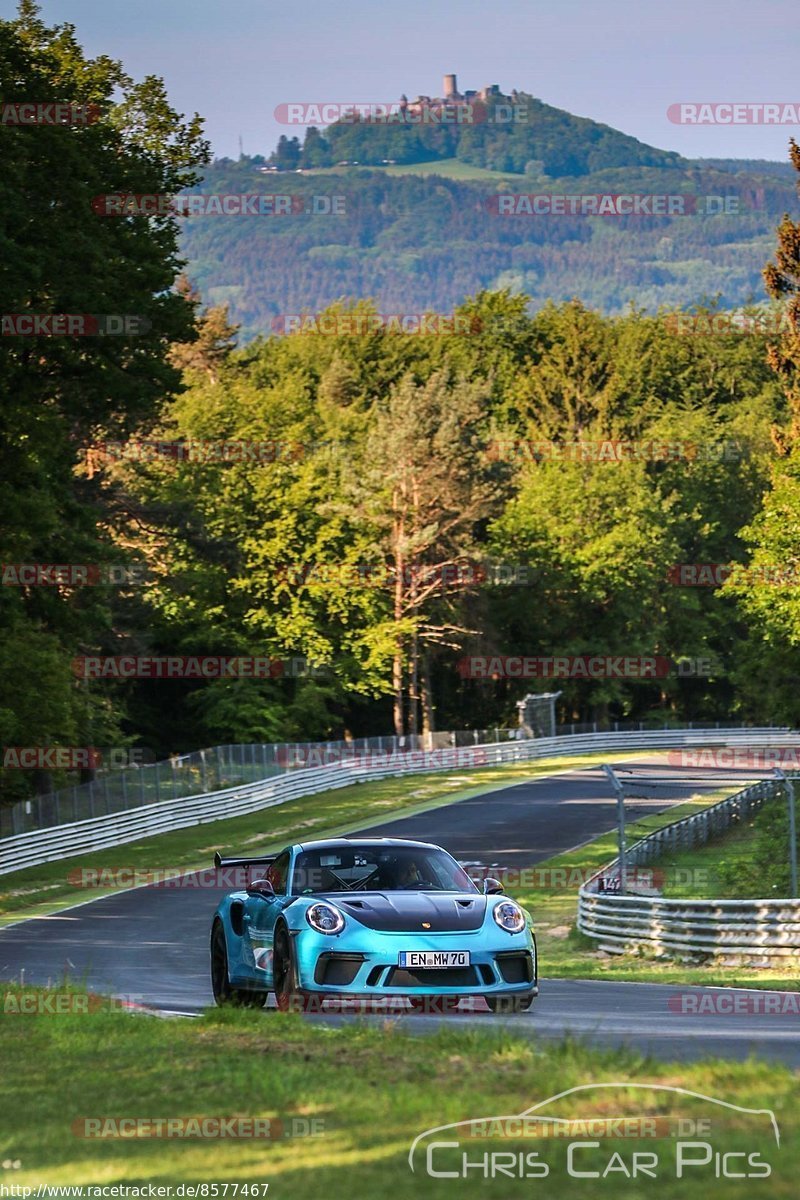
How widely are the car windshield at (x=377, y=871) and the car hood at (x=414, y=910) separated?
0.30 metres

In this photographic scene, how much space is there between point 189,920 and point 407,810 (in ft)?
79.6

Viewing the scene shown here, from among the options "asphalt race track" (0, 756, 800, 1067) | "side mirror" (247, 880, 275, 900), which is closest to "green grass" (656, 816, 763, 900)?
"asphalt race track" (0, 756, 800, 1067)

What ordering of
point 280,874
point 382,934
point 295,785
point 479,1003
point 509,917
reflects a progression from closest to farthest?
point 382,934, point 479,1003, point 509,917, point 280,874, point 295,785

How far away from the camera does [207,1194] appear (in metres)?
6.19

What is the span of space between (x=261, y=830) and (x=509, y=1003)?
36271 millimetres

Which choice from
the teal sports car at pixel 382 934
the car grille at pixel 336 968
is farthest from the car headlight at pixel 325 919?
the car grille at pixel 336 968

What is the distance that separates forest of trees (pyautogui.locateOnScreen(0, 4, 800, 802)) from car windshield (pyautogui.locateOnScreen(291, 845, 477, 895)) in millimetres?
18559

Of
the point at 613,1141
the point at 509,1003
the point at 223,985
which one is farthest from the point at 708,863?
the point at 613,1141

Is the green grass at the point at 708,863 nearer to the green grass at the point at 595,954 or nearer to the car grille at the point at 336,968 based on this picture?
the green grass at the point at 595,954

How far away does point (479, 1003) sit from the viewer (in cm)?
1250

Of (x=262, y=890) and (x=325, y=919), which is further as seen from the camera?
(x=262, y=890)

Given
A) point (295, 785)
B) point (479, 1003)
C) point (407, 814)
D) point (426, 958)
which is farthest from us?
point (295, 785)

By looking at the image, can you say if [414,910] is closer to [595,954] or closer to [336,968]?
[336,968]

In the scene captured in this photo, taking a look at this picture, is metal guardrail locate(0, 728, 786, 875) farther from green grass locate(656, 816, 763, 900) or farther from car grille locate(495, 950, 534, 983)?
car grille locate(495, 950, 534, 983)
